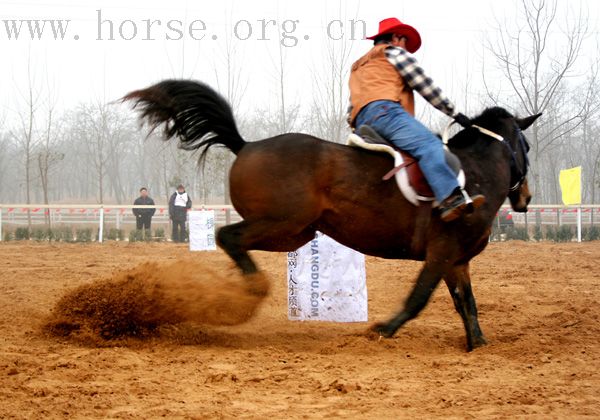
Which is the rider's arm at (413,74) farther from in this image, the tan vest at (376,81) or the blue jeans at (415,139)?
the blue jeans at (415,139)

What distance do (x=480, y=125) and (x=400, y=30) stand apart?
45.9 inches

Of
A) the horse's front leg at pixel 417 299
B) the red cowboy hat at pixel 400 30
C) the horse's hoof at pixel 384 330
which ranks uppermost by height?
the red cowboy hat at pixel 400 30

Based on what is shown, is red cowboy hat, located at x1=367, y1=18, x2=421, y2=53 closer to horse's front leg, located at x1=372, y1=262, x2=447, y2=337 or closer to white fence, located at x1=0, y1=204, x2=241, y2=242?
horse's front leg, located at x1=372, y1=262, x2=447, y2=337

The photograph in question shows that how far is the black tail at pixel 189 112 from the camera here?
5.84 m

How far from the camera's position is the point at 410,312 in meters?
5.41

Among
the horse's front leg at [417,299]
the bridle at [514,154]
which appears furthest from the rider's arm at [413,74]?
the horse's front leg at [417,299]

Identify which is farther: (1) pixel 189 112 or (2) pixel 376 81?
(1) pixel 189 112

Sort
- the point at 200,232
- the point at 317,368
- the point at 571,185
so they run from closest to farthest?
the point at 317,368
the point at 200,232
the point at 571,185

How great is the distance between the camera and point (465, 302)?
20.2 feet

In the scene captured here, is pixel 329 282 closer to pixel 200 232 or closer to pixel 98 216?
pixel 200 232

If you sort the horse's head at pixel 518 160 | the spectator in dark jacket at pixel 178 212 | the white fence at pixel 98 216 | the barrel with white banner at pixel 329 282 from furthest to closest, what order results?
the spectator in dark jacket at pixel 178 212
the white fence at pixel 98 216
the barrel with white banner at pixel 329 282
the horse's head at pixel 518 160

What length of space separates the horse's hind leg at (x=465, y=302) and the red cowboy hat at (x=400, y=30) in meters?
2.06

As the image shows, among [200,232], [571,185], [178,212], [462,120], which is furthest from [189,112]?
[571,185]

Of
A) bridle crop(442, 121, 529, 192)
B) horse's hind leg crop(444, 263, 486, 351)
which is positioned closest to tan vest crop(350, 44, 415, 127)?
bridle crop(442, 121, 529, 192)
